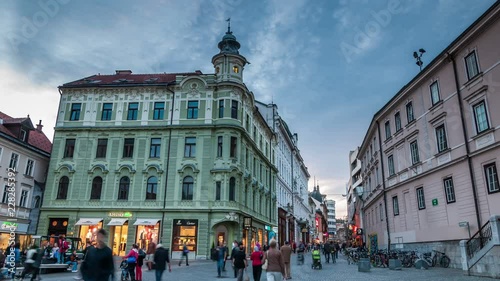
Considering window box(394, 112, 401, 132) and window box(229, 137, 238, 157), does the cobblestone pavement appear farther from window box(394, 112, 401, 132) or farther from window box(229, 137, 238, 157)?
window box(229, 137, 238, 157)

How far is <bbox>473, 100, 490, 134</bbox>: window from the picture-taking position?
63.1ft

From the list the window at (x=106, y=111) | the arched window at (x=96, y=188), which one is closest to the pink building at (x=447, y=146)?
the window at (x=106, y=111)

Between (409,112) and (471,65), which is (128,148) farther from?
(471,65)

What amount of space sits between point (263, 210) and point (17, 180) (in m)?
26.9

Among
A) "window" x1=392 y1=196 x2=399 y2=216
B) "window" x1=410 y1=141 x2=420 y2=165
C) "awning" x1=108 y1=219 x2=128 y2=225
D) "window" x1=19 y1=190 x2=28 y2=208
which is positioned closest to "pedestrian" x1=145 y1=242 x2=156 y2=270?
"awning" x1=108 y1=219 x2=128 y2=225

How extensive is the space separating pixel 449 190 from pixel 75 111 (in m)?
34.9

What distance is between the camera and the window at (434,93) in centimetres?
2369

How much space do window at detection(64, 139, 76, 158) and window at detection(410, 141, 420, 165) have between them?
3158 centimetres

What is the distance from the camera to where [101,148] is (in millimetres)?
36969

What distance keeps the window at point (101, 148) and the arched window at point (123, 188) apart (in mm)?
3444

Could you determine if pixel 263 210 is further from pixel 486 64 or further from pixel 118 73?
pixel 486 64

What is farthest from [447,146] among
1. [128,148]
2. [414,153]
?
[128,148]

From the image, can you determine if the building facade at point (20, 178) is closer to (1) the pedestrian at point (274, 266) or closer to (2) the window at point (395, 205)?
(1) the pedestrian at point (274, 266)

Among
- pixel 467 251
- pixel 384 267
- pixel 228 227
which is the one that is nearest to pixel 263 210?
pixel 228 227
